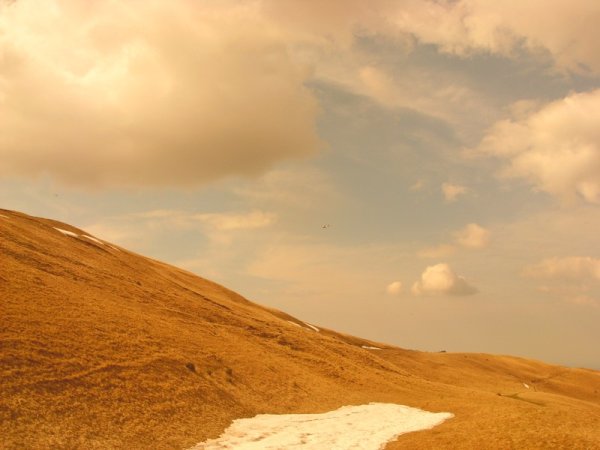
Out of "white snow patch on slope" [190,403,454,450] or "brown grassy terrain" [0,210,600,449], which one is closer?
"brown grassy terrain" [0,210,600,449]

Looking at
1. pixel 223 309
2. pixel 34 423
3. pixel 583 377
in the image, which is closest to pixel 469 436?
pixel 34 423

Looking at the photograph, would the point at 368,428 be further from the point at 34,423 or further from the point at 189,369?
the point at 34,423

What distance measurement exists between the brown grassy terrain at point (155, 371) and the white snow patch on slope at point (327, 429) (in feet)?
3.65

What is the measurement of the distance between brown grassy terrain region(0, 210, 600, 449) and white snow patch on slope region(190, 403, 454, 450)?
111cm

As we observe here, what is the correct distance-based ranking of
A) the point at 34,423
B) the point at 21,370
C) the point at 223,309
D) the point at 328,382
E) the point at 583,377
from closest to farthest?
the point at 34,423
the point at 21,370
the point at 328,382
the point at 223,309
the point at 583,377

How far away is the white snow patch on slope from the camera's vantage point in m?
23.0

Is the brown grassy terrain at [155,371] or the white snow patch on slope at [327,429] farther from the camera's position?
the white snow patch on slope at [327,429]

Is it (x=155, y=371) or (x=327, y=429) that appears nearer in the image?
(x=327, y=429)

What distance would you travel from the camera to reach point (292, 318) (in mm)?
83188

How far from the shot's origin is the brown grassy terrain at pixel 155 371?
69.8 ft

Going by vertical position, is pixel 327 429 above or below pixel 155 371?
below

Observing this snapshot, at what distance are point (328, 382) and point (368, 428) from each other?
12.4 metres

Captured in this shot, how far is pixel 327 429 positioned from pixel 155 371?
1055 centimetres

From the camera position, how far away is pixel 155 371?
28672 millimetres
